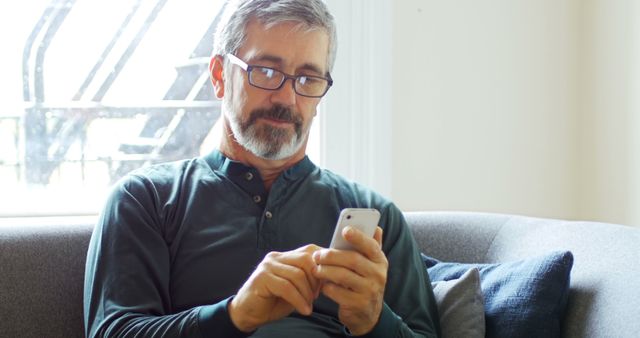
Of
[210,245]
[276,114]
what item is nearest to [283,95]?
[276,114]

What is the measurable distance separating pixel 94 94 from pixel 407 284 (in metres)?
1.31

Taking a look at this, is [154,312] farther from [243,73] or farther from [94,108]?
[94,108]

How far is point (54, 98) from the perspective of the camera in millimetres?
2611

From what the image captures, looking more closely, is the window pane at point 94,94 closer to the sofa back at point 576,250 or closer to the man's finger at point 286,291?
the sofa back at point 576,250

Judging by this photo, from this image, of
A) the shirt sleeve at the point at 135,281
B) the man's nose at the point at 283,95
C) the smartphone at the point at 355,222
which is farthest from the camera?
the man's nose at the point at 283,95

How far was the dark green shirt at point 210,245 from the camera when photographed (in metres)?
1.54

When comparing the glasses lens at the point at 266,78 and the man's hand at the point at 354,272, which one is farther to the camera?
the glasses lens at the point at 266,78

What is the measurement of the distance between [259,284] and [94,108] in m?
1.43

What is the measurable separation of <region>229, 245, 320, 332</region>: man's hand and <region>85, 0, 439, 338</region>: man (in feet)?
0.06

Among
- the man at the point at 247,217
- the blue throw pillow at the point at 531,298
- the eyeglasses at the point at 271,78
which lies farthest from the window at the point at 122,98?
the blue throw pillow at the point at 531,298

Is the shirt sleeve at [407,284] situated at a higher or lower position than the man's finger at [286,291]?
lower

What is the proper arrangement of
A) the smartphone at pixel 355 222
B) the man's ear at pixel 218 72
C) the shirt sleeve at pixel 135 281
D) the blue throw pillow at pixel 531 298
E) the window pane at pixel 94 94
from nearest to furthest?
the smartphone at pixel 355 222 < the shirt sleeve at pixel 135 281 < the blue throw pillow at pixel 531 298 < the man's ear at pixel 218 72 < the window pane at pixel 94 94

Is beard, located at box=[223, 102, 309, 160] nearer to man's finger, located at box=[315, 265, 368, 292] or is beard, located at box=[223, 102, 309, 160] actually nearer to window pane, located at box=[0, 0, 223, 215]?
man's finger, located at box=[315, 265, 368, 292]

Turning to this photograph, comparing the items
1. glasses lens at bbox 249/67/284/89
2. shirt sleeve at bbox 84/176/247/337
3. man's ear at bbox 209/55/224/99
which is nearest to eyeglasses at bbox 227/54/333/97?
glasses lens at bbox 249/67/284/89
